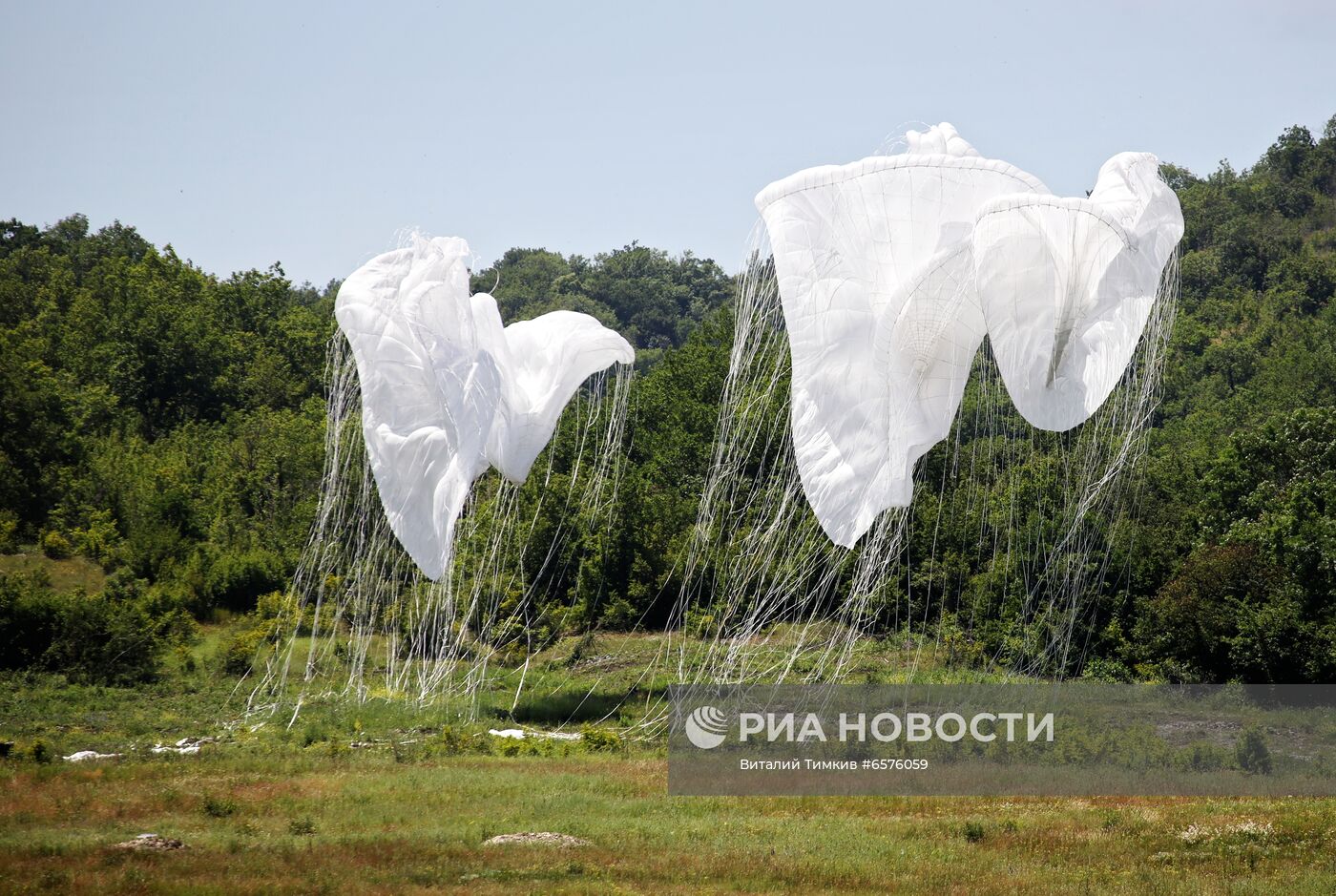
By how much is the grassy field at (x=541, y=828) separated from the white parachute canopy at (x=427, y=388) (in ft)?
16.9

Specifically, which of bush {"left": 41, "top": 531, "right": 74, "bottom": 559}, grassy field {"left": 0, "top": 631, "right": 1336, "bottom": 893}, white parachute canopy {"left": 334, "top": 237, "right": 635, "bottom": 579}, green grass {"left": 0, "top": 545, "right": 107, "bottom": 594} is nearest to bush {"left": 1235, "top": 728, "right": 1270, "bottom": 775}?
grassy field {"left": 0, "top": 631, "right": 1336, "bottom": 893}

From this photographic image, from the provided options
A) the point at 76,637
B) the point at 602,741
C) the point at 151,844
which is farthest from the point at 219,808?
the point at 76,637

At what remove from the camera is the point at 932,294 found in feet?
88.6

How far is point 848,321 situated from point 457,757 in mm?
11237

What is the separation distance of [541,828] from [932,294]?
12.0m

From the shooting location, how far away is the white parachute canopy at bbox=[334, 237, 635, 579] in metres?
31.1

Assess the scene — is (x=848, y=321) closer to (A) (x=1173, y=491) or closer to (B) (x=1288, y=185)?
(A) (x=1173, y=491)

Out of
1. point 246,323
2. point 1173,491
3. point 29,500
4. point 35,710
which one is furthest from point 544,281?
point 35,710

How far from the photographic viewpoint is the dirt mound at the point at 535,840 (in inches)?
826

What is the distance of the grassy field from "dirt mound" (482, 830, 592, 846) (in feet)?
0.67

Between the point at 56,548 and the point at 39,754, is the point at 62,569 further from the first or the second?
the point at 39,754

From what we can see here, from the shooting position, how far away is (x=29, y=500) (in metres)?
51.0

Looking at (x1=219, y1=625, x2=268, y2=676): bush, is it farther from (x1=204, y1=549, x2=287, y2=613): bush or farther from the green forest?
(x1=204, y1=549, x2=287, y2=613): bush

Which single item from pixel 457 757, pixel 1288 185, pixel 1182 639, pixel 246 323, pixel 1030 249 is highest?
pixel 1288 185
